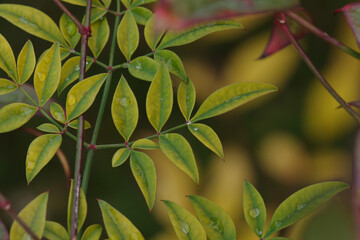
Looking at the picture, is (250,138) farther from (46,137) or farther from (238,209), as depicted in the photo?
(46,137)

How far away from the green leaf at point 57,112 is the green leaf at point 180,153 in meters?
0.09

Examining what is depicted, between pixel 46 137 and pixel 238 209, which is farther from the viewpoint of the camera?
pixel 238 209

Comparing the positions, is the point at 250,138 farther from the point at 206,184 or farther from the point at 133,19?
the point at 133,19

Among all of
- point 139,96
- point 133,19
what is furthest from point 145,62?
point 139,96

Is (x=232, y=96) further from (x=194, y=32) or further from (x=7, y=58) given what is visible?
(x=7, y=58)

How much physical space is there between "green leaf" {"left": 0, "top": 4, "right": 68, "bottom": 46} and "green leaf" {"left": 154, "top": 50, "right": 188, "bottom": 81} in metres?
0.09

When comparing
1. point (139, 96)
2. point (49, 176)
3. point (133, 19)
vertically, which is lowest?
point (49, 176)

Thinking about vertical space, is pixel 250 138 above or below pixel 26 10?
below

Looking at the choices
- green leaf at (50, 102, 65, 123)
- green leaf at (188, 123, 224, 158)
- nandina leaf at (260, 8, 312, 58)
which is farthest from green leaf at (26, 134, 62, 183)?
nandina leaf at (260, 8, 312, 58)

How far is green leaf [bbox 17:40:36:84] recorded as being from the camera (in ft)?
1.37

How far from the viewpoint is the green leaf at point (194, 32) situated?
42cm

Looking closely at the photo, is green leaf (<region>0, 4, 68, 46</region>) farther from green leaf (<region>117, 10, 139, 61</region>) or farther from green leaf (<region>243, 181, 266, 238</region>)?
green leaf (<region>243, 181, 266, 238</region>)

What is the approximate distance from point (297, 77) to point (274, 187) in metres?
0.18

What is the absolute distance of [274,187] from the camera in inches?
29.4
